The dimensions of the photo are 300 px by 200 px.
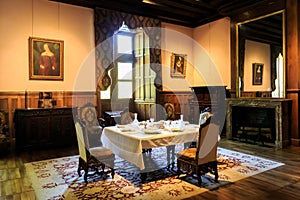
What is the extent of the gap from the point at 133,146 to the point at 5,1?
4.98m

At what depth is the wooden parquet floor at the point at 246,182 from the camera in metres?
3.02

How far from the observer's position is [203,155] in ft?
10.9

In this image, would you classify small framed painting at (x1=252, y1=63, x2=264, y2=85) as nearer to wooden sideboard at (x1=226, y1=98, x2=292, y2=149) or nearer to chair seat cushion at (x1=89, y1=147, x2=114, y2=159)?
wooden sideboard at (x1=226, y1=98, x2=292, y2=149)

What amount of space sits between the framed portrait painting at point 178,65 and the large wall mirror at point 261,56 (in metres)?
2.29

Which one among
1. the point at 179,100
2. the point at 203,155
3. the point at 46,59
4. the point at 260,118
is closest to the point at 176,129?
the point at 203,155

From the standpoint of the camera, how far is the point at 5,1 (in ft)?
18.6

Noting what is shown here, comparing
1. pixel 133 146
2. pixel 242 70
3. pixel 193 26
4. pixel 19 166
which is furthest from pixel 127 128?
pixel 193 26

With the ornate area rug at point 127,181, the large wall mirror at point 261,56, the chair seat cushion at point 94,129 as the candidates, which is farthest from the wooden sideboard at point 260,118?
the chair seat cushion at point 94,129

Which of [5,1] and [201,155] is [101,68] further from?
[201,155]

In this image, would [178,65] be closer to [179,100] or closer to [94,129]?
[179,100]

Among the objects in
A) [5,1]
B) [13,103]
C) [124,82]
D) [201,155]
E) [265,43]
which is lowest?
[201,155]

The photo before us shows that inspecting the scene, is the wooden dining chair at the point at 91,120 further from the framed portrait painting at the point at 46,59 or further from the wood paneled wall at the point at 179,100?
the wood paneled wall at the point at 179,100

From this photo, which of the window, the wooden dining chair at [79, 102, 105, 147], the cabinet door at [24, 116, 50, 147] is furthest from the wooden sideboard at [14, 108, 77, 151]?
the window

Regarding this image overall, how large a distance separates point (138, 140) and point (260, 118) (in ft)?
14.6
